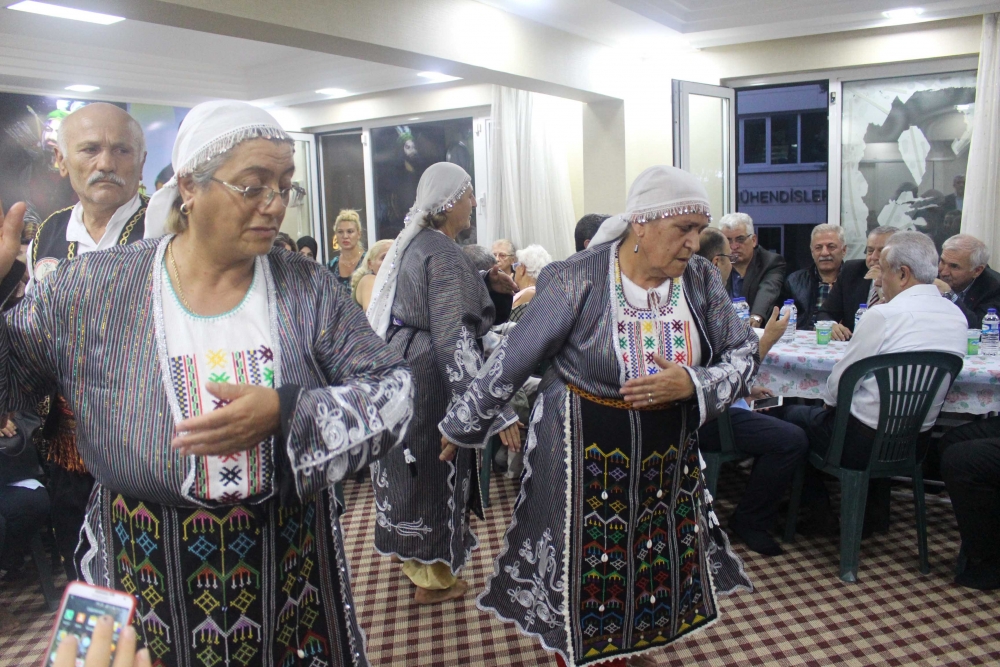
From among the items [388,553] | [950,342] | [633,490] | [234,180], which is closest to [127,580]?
[234,180]

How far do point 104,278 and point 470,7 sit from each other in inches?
170

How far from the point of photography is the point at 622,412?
2.18 meters

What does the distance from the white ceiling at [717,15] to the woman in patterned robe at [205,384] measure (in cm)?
432

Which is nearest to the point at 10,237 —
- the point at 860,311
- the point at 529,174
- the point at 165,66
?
the point at 860,311

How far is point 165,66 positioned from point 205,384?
7.44m

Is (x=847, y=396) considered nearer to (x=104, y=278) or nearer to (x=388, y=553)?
(x=388, y=553)

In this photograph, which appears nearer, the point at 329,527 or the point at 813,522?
the point at 329,527

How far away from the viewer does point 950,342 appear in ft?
10.3

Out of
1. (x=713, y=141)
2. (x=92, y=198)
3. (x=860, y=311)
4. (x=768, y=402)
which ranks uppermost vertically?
(x=713, y=141)

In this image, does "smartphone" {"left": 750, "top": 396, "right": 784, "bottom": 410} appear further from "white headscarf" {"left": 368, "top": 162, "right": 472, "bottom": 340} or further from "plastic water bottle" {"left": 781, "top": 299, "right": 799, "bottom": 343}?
"white headscarf" {"left": 368, "top": 162, "right": 472, "bottom": 340}

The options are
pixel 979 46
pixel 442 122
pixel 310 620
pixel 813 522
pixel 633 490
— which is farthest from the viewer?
pixel 442 122

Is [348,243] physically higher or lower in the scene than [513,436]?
higher

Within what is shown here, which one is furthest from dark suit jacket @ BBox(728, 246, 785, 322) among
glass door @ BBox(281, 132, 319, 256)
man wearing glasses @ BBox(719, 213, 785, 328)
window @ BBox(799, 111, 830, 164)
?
glass door @ BBox(281, 132, 319, 256)

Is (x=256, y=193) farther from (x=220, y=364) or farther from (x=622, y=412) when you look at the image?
→ (x=622, y=412)
